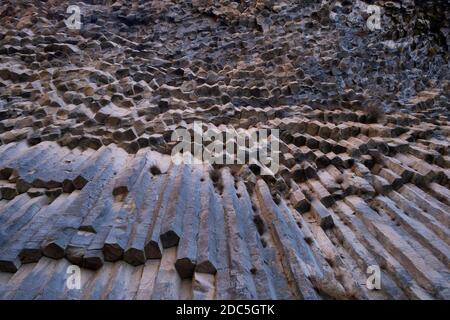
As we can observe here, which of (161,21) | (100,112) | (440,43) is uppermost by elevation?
(161,21)

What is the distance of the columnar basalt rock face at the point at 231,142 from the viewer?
2436 millimetres

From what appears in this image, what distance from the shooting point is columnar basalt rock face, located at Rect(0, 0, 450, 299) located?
244cm

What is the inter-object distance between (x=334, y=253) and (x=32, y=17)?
706cm

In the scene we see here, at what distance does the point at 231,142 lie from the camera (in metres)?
4.36

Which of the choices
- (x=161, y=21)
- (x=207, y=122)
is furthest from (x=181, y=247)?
(x=161, y=21)

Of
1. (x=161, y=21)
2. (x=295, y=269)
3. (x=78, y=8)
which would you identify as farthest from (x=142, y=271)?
(x=78, y=8)

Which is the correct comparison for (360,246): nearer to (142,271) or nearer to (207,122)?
(142,271)

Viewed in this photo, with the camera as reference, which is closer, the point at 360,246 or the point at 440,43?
the point at 360,246

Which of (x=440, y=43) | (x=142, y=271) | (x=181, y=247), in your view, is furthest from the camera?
(x=440, y=43)

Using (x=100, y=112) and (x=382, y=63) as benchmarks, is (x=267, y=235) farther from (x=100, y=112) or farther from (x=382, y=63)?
(x=382, y=63)

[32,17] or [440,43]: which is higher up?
[32,17]

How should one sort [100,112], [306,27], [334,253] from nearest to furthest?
[334,253], [100,112], [306,27]

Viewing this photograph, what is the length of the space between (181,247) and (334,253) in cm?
125

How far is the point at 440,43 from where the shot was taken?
8.08 metres
